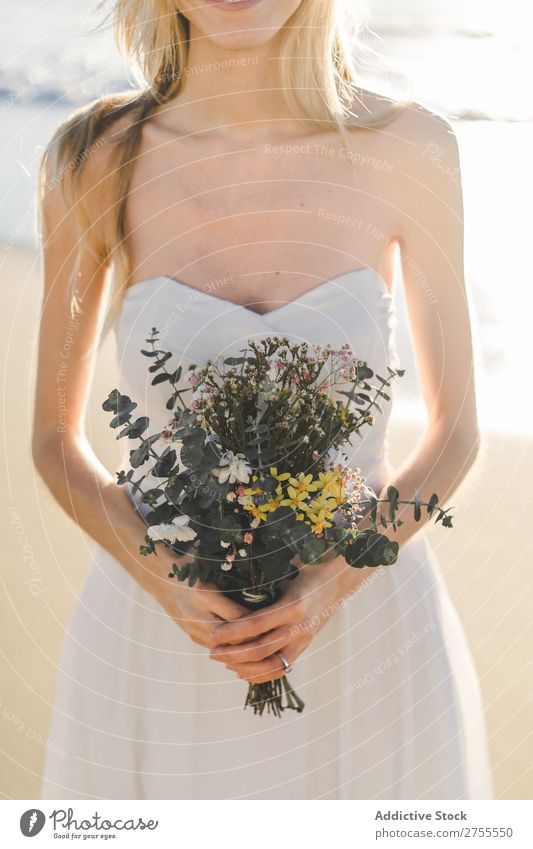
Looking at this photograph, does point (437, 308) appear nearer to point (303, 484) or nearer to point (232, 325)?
point (232, 325)

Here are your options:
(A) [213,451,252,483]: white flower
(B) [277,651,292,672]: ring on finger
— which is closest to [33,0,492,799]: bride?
(B) [277,651,292,672]: ring on finger

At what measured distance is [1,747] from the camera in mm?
2416

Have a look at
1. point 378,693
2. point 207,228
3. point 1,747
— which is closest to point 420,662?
point 378,693

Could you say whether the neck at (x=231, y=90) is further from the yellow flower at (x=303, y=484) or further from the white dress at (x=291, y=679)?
the yellow flower at (x=303, y=484)

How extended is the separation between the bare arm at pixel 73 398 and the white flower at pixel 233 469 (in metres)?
0.33

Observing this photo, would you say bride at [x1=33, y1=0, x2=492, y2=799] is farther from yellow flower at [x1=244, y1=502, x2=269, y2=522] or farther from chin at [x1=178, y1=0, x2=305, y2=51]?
yellow flower at [x1=244, y1=502, x2=269, y2=522]

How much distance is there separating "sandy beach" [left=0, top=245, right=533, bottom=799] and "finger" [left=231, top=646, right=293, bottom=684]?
97 cm

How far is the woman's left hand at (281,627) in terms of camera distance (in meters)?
1.35

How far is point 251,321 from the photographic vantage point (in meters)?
1.48

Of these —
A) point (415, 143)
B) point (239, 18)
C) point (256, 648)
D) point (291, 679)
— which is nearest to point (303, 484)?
point (256, 648)

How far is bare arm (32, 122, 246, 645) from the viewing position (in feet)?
4.97

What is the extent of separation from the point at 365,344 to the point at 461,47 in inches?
60.9
